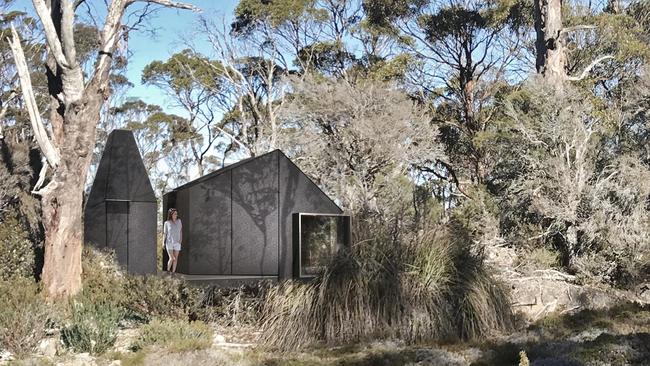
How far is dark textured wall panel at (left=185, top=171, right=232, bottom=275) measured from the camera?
34.0ft

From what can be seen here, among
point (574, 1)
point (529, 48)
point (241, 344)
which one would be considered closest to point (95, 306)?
point (241, 344)

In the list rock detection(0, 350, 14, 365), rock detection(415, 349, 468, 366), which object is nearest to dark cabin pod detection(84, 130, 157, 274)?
rock detection(0, 350, 14, 365)

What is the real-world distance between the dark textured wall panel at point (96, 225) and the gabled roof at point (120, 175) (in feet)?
0.39

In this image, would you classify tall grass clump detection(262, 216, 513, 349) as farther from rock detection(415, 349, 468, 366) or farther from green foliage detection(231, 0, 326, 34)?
green foliage detection(231, 0, 326, 34)

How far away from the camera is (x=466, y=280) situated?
7.62m

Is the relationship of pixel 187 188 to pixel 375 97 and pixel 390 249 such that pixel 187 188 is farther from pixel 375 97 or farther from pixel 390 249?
pixel 375 97

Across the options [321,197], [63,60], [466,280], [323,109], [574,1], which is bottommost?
[466,280]

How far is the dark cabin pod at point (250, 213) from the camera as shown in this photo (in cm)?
1024

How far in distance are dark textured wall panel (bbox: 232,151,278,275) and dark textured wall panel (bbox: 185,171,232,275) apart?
15 centimetres

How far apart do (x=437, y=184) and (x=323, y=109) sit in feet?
16.2

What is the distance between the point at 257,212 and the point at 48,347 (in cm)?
426

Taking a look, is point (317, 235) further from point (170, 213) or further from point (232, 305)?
point (170, 213)

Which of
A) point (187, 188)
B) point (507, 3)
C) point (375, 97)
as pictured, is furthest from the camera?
point (507, 3)

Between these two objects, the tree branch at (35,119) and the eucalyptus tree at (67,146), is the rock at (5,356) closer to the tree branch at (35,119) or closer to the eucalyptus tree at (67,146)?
the eucalyptus tree at (67,146)
